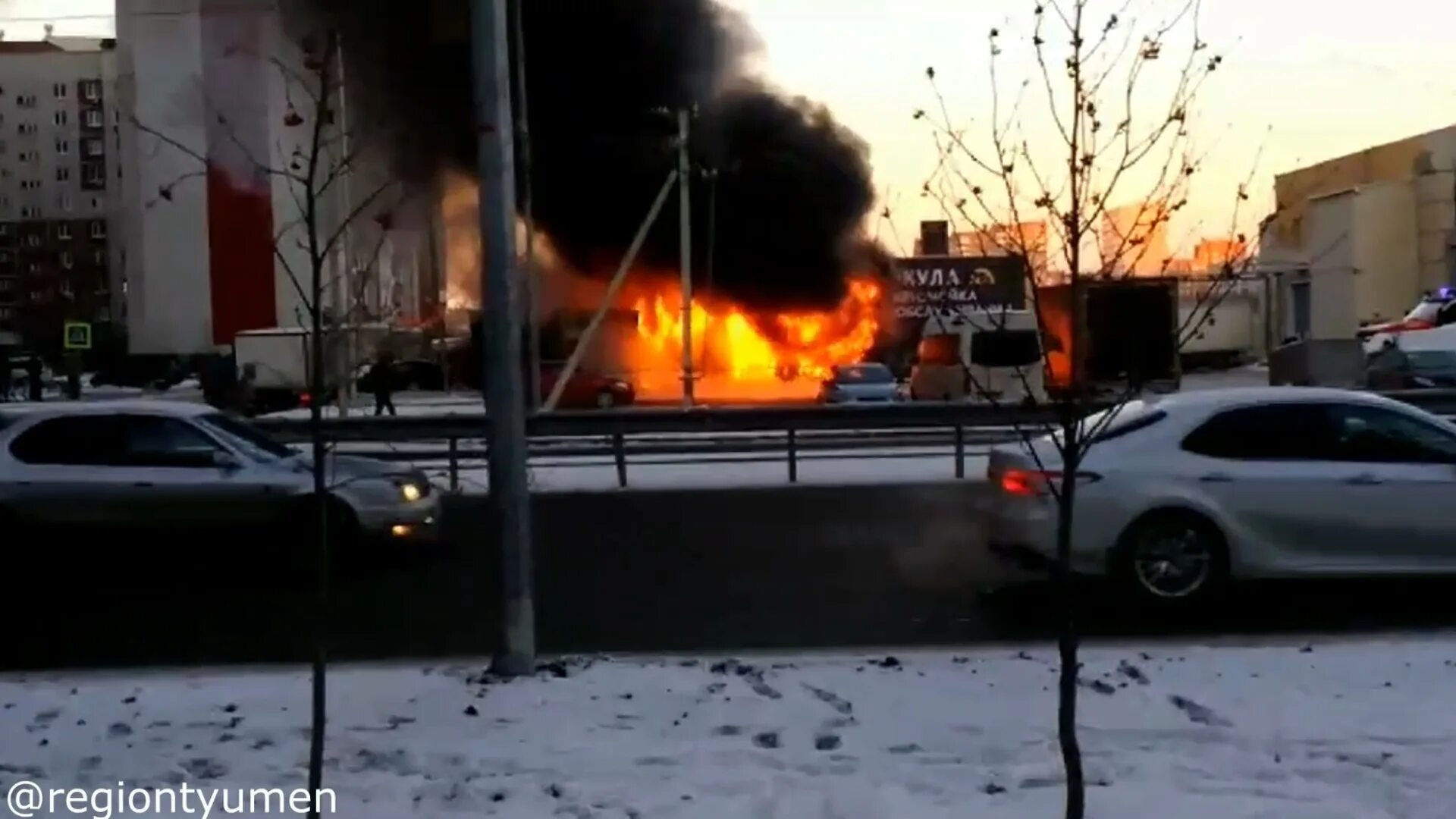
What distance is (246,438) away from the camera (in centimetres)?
1181

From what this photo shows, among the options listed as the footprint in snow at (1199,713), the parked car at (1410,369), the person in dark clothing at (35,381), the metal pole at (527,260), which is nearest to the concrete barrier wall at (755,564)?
the footprint in snow at (1199,713)

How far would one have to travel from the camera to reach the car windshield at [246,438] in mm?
11633

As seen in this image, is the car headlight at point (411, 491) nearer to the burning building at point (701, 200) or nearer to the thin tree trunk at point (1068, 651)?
the thin tree trunk at point (1068, 651)

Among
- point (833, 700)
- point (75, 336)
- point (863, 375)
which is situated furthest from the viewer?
point (75, 336)

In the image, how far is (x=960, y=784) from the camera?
5.63 meters

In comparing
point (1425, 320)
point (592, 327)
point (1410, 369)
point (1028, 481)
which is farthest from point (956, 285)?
point (1425, 320)

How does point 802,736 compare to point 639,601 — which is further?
point 639,601

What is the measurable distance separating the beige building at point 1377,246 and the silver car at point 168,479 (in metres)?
40.3

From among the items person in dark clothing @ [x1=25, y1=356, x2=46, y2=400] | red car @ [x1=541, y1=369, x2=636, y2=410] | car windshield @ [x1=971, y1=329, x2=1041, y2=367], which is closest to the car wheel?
car windshield @ [x1=971, y1=329, x2=1041, y2=367]

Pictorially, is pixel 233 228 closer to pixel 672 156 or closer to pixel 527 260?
pixel 672 156

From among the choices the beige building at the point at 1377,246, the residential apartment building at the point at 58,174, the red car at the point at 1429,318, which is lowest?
the red car at the point at 1429,318

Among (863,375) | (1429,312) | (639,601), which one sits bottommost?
(639,601)

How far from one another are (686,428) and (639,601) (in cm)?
810

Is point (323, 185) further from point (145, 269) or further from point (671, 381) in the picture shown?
point (145, 269)
